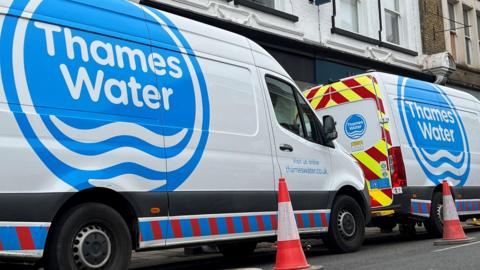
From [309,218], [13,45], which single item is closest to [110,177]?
[13,45]

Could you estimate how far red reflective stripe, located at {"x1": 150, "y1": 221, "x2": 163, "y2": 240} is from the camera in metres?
5.39

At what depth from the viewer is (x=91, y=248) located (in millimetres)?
4883

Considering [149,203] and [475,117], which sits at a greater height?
[475,117]

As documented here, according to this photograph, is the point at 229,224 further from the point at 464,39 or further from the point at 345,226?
the point at 464,39

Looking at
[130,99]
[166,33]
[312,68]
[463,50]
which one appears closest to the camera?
[130,99]

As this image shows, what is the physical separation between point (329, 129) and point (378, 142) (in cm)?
175

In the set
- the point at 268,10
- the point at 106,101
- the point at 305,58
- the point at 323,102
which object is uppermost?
the point at 268,10

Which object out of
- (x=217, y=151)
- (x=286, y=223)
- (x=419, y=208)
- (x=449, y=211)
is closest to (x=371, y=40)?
(x=419, y=208)

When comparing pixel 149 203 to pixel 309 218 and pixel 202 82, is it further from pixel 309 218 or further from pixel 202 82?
pixel 309 218

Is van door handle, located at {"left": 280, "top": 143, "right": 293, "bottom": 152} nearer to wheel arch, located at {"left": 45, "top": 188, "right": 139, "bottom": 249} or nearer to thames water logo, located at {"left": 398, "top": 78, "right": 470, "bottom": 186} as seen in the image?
wheel arch, located at {"left": 45, "top": 188, "right": 139, "bottom": 249}

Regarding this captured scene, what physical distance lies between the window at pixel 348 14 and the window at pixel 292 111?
835 cm

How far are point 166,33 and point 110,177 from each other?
1689 mm

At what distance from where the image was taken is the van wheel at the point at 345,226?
24.9 feet

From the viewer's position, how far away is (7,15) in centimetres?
461
